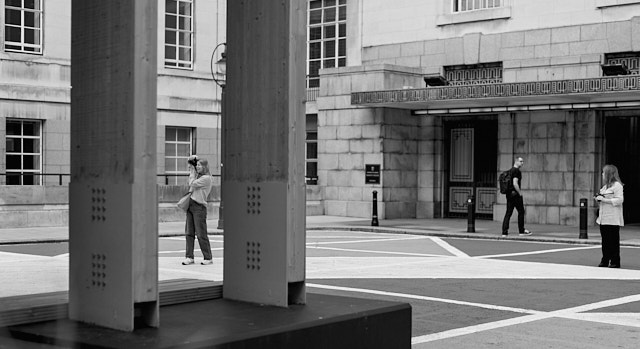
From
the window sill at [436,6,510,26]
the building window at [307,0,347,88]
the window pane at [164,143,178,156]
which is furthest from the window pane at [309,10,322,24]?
the window pane at [164,143,178,156]

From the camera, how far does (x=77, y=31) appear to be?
6207 mm

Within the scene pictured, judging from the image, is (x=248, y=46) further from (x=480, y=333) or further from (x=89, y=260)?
(x=480, y=333)

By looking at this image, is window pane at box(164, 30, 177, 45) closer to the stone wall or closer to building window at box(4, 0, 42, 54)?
building window at box(4, 0, 42, 54)

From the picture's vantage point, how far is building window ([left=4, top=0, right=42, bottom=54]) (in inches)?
1137


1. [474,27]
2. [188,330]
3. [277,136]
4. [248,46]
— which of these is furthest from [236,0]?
[474,27]

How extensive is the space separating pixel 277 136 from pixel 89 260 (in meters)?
1.68

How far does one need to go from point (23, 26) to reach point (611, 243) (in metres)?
19.3

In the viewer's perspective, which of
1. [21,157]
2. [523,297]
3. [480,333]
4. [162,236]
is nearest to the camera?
[480,333]

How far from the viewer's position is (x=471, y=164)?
31.1 metres

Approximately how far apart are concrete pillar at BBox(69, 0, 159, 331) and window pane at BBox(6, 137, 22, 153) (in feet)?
80.2

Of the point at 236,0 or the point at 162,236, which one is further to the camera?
the point at 162,236

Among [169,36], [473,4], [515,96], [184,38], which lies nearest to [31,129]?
[169,36]

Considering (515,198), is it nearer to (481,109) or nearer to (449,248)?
(449,248)

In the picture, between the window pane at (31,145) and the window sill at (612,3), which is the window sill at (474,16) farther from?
the window pane at (31,145)
